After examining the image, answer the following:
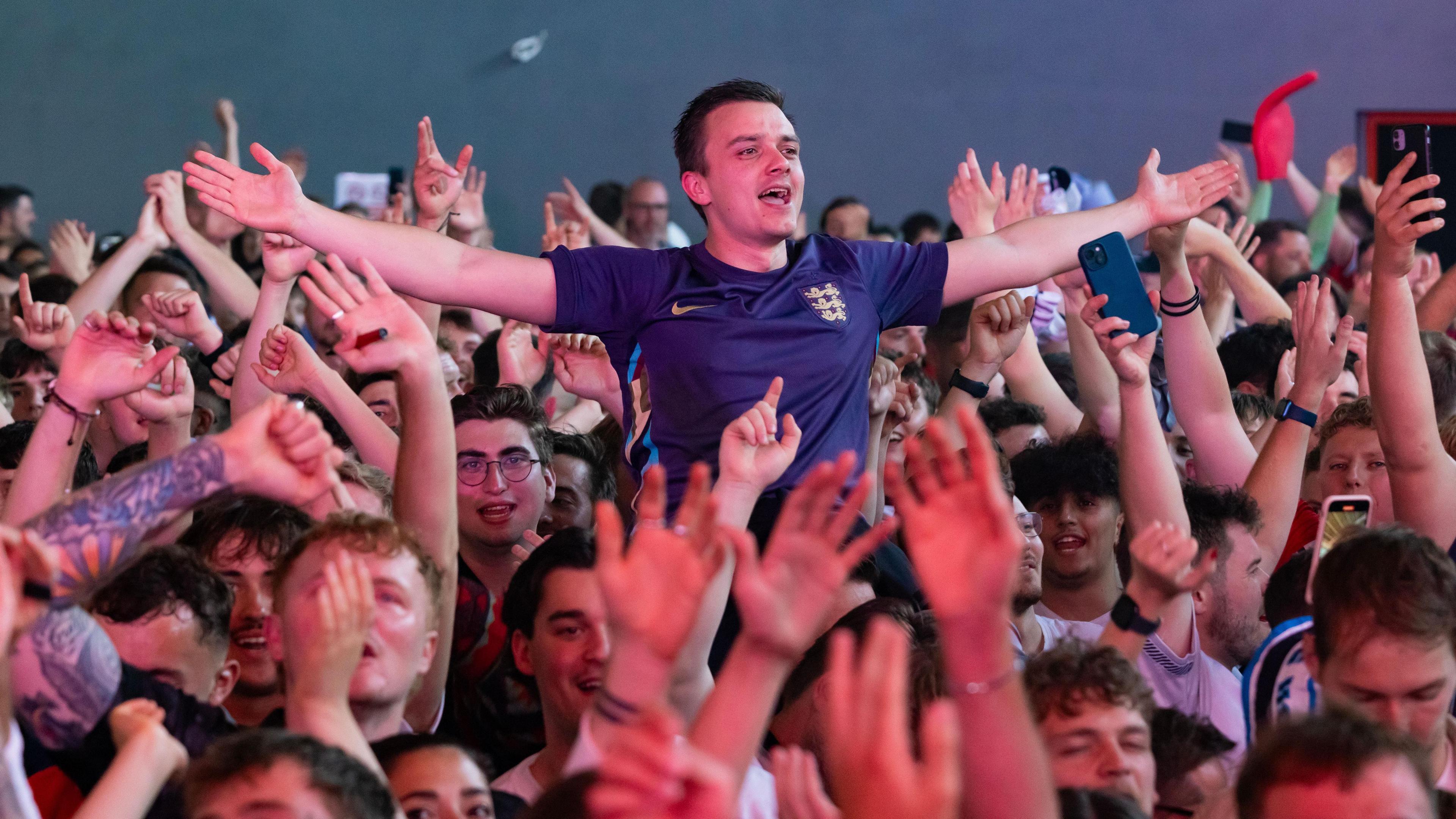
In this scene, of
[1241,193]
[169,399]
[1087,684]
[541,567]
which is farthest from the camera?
[1241,193]

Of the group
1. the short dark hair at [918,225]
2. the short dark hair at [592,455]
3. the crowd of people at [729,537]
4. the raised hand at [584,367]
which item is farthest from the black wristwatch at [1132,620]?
the short dark hair at [918,225]

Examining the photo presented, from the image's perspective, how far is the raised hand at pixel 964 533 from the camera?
152 centimetres

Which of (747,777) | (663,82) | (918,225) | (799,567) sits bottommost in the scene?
(747,777)

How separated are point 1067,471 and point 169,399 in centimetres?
200

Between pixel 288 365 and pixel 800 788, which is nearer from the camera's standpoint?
pixel 800 788

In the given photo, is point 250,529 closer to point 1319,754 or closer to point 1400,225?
point 1319,754

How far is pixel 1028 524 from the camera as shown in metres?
3.09

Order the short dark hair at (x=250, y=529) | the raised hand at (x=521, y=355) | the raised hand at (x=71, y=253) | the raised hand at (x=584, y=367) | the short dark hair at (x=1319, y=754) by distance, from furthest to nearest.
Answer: the raised hand at (x=71, y=253) → the raised hand at (x=521, y=355) → the raised hand at (x=584, y=367) → the short dark hair at (x=250, y=529) → the short dark hair at (x=1319, y=754)

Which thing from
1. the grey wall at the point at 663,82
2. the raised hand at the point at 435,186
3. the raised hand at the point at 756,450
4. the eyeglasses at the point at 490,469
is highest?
the grey wall at the point at 663,82

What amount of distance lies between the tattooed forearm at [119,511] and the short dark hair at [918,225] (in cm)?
671

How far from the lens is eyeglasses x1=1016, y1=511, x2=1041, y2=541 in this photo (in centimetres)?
306

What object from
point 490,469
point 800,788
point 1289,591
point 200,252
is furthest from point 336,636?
point 200,252

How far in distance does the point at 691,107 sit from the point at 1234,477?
5.19ft

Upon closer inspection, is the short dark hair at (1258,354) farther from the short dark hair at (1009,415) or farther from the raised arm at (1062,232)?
the raised arm at (1062,232)
